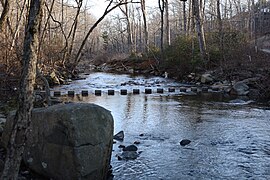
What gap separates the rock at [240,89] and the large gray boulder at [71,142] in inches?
448

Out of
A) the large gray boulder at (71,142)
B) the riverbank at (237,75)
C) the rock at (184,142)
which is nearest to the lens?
the large gray boulder at (71,142)

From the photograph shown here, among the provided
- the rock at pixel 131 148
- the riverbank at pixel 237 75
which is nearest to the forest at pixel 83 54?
the riverbank at pixel 237 75

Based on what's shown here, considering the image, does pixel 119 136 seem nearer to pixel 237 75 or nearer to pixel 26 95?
pixel 26 95

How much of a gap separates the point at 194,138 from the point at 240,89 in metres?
8.68

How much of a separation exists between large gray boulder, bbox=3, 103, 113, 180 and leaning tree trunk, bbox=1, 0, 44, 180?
1.30m

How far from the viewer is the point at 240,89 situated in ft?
51.9

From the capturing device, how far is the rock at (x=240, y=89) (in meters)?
15.5

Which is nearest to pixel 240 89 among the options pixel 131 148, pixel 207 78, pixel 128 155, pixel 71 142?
pixel 207 78

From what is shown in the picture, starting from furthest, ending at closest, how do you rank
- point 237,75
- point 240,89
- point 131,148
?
1. point 237,75
2. point 240,89
3. point 131,148

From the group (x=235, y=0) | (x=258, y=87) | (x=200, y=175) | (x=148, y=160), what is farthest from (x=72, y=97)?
(x=235, y=0)

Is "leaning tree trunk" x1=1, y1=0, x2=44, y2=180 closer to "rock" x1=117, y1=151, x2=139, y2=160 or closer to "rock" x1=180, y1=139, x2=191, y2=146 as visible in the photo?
"rock" x1=117, y1=151, x2=139, y2=160

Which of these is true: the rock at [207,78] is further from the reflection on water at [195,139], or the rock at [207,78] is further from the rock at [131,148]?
the rock at [131,148]

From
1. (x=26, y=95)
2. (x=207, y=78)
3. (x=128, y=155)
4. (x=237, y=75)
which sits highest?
(x=26, y=95)

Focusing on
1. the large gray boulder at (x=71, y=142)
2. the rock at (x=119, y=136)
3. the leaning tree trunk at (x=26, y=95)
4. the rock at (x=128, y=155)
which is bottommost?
the rock at (x=128, y=155)
